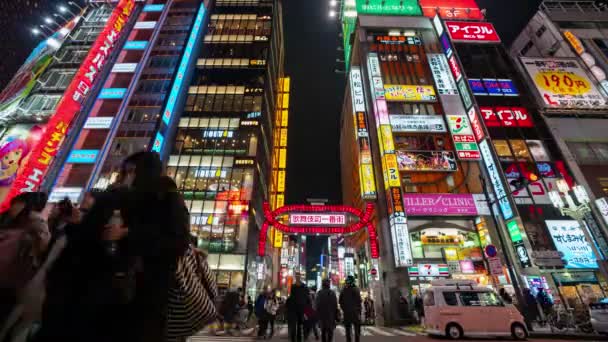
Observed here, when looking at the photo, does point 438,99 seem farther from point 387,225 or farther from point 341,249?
point 341,249

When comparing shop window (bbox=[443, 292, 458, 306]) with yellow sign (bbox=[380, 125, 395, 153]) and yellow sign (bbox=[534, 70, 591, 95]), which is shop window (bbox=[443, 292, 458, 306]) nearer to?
Answer: yellow sign (bbox=[380, 125, 395, 153])

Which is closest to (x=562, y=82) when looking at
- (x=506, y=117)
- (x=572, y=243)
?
(x=506, y=117)

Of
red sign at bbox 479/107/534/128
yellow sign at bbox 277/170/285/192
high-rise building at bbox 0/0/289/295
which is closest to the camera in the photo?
high-rise building at bbox 0/0/289/295

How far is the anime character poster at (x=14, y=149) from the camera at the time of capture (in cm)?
1616

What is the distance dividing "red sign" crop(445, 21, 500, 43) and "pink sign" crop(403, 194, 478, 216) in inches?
701

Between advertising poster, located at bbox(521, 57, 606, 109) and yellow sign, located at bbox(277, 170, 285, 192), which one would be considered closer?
advertising poster, located at bbox(521, 57, 606, 109)

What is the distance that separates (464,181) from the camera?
73.8 feet

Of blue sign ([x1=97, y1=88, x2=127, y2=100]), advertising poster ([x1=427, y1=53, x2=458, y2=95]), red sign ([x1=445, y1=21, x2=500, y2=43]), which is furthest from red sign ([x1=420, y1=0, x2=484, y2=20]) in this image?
blue sign ([x1=97, y1=88, x2=127, y2=100])

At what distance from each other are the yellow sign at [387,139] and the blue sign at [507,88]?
508 inches

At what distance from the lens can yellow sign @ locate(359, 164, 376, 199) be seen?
21.8 metres

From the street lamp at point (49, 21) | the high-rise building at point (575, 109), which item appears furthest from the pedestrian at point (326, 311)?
the street lamp at point (49, 21)

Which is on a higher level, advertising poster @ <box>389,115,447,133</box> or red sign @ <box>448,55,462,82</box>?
red sign @ <box>448,55,462,82</box>

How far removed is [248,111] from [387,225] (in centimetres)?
2191

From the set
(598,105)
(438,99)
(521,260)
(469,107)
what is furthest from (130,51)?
(598,105)
